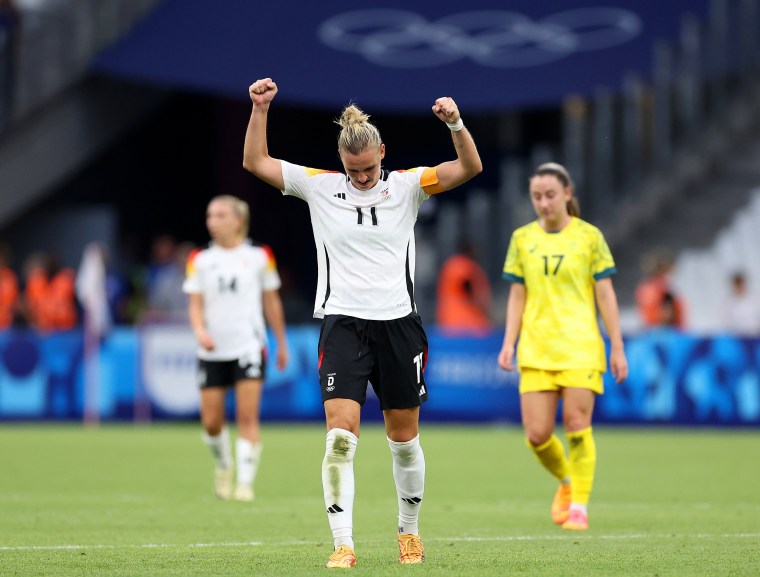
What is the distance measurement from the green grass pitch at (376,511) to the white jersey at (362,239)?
4.35 ft

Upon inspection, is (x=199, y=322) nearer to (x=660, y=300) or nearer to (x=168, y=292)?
(x=660, y=300)

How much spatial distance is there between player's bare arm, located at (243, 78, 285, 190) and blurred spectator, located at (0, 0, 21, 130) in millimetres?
18662

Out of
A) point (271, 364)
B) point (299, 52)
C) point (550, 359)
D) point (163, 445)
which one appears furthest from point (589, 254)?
point (299, 52)

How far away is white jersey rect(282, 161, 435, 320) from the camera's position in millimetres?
7707

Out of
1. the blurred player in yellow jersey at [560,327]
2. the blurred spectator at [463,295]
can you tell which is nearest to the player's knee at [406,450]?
the blurred player in yellow jersey at [560,327]

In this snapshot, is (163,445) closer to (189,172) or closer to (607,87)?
(607,87)

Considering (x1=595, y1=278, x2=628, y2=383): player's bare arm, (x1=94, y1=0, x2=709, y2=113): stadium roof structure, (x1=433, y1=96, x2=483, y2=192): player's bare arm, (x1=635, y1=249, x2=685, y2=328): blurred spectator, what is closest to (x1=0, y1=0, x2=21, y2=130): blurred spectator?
(x1=94, y1=0, x2=709, y2=113): stadium roof structure

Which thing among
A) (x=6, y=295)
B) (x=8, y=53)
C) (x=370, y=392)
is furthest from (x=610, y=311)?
(x=8, y=53)

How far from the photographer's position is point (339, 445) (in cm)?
749

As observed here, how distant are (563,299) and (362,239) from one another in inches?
110

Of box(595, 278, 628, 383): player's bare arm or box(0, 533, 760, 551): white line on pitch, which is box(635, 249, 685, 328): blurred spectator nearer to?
box(595, 278, 628, 383): player's bare arm

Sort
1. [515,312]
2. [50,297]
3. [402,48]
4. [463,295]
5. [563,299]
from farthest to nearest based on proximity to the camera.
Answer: [402,48] → [50,297] → [463,295] → [515,312] → [563,299]

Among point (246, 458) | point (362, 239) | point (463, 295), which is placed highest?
point (463, 295)

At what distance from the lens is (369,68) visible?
2641 centimetres
